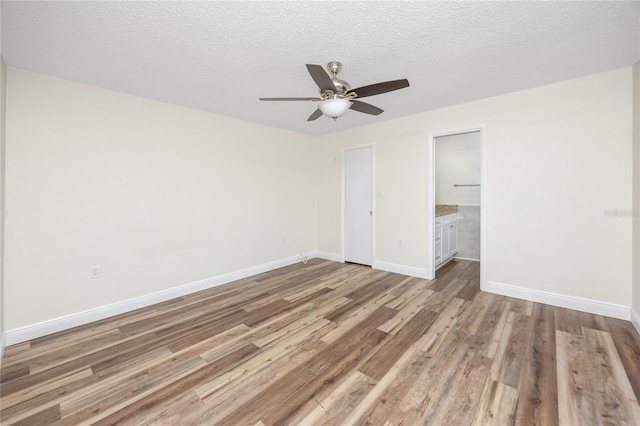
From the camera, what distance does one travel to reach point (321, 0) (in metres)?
1.56

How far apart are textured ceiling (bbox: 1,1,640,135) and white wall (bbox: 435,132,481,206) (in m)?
2.41

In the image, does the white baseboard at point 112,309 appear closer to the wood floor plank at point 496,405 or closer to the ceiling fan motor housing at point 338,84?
the ceiling fan motor housing at point 338,84

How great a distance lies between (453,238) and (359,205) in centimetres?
203

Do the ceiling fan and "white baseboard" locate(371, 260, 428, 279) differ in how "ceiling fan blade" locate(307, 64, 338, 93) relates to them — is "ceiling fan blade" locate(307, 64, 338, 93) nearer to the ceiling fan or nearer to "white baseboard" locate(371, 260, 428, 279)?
the ceiling fan

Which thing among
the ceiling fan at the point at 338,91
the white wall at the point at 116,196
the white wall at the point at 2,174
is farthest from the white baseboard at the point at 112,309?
the ceiling fan at the point at 338,91

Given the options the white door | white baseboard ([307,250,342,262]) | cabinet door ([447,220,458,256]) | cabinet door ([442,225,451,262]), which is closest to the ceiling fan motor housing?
the white door

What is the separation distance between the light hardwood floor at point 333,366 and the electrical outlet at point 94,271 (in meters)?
0.52

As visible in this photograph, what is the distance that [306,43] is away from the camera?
1979 mm

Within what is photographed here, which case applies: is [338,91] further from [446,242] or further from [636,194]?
[446,242]

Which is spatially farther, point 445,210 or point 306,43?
point 445,210

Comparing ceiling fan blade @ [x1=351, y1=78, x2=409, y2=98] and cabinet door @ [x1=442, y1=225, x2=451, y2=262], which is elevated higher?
ceiling fan blade @ [x1=351, y1=78, x2=409, y2=98]

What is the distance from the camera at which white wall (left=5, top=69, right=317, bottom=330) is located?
235 centimetres

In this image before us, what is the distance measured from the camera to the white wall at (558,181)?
2586 millimetres

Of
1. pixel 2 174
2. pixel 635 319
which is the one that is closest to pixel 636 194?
pixel 635 319
